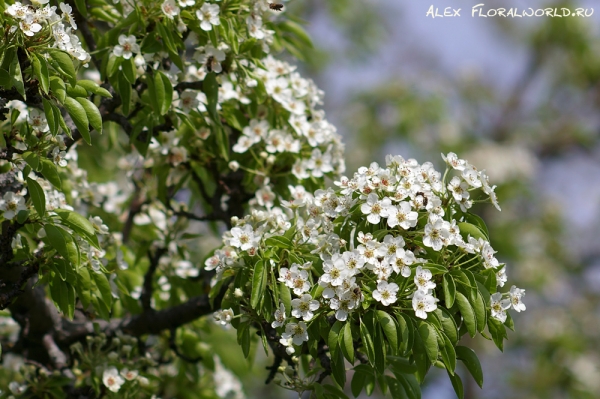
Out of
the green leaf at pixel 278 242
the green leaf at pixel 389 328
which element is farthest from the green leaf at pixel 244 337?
the green leaf at pixel 389 328

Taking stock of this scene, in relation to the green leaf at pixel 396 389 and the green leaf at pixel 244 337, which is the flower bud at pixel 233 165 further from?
the green leaf at pixel 396 389

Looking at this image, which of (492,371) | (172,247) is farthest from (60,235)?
(492,371)

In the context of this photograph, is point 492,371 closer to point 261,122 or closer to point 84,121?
point 261,122

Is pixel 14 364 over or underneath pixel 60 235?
underneath

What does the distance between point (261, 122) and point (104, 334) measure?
1.22 m

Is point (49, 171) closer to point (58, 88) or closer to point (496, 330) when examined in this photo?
point (58, 88)

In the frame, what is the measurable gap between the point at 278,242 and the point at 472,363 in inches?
30.7

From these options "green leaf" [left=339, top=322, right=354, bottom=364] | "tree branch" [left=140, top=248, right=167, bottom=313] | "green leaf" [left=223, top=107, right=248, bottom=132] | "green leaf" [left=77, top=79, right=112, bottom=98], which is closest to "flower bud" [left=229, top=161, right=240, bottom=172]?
"green leaf" [left=223, top=107, right=248, bottom=132]

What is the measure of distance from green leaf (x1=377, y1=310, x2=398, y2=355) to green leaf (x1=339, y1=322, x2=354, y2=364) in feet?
0.34

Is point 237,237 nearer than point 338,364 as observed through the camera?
No

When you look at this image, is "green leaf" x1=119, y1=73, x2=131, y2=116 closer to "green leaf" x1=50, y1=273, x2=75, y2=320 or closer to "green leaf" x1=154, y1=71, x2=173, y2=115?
"green leaf" x1=154, y1=71, x2=173, y2=115

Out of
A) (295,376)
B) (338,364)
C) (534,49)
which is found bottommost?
(534,49)

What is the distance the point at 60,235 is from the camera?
233 centimetres

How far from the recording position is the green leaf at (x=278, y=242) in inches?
93.4
